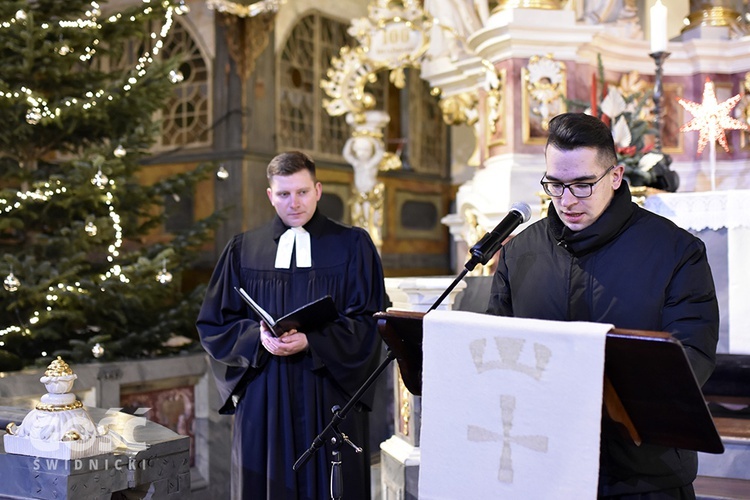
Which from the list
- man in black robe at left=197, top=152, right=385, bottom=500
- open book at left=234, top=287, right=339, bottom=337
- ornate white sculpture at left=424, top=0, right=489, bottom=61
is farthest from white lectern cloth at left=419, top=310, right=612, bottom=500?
ornate white sculpture at left=424, top=0, right=489, bottom=61

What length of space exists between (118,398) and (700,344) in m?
4.11

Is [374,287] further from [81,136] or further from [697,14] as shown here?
[697,14]

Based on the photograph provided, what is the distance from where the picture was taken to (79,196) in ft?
18.0

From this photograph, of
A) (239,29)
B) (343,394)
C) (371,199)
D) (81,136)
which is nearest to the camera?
(343,394)

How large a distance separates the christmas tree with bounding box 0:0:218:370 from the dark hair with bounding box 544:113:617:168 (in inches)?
147

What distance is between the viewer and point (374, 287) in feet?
12.5

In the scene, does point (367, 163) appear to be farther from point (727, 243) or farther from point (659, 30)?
point (727, 243)

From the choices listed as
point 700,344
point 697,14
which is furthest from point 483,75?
point 700,344

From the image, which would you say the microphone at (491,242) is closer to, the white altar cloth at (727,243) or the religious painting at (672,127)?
the white altar cloth at (727,243)

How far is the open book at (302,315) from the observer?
3.27 meters

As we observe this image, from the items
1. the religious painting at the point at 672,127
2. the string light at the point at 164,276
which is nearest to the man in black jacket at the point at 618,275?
the string light at the point at 164,276

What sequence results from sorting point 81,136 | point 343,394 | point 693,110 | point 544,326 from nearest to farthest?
point 544,326 → point 343,394 → point 693,110 → point 81,136

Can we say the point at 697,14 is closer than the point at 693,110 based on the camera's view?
No

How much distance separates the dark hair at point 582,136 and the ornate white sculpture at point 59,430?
1.53 m
